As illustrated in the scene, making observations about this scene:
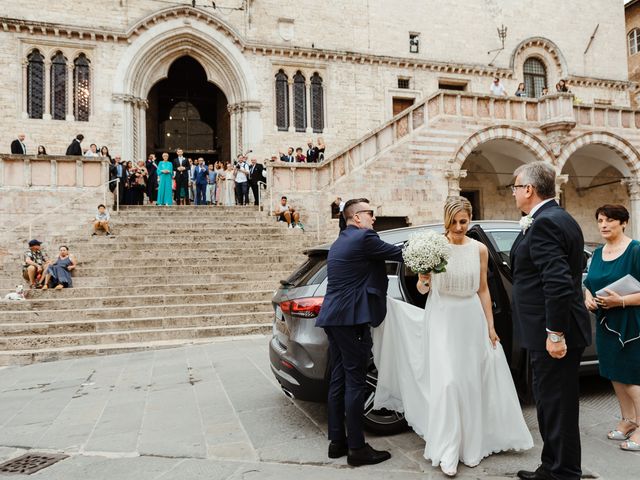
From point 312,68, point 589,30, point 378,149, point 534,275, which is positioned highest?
point 589,30

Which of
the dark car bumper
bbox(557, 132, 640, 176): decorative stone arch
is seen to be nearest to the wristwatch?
the dark car bumper

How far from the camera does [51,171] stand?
13609 millimetres

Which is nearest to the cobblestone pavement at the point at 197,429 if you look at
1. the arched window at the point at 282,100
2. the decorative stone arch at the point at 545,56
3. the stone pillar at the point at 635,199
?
the arched window at the point at 282,100

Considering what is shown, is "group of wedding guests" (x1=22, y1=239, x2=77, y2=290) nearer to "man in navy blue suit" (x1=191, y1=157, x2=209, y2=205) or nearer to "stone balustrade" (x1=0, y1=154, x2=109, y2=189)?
"stone balustrade" (x1=0, y1=154, x2=109, y2=189)

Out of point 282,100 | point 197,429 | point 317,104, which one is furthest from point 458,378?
point 317,104

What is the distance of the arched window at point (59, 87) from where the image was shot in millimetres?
18766

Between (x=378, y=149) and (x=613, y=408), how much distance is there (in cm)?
1217

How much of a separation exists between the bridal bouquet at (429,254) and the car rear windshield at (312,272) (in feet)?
3.52

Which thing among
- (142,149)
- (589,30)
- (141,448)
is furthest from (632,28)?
(141,448)

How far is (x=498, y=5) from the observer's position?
2439 centimetres

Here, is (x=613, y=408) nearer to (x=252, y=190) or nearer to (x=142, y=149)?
(x=252, y=190)

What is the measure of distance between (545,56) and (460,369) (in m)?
26.5

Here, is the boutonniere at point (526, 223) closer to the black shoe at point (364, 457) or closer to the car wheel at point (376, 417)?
the car wheel at point (376, 417)

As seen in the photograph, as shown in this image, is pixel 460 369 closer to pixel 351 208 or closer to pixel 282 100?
pixel 351 208
